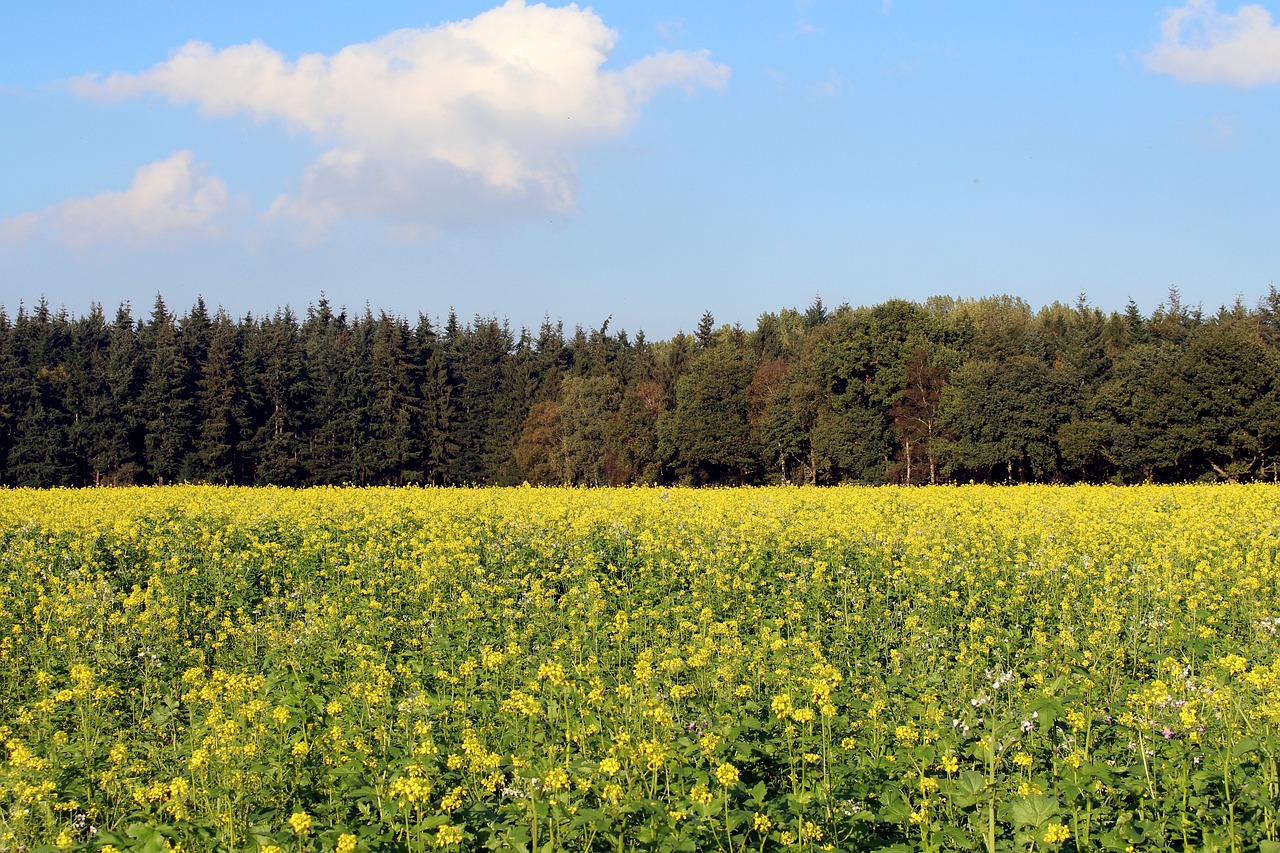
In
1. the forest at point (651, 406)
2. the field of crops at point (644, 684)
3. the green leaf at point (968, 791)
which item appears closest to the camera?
the green leaf at point (968, 791)

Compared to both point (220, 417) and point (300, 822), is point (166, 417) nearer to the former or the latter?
point (220, 417)

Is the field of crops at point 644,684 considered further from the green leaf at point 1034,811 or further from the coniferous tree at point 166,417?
the coniferous tree at point 166,417

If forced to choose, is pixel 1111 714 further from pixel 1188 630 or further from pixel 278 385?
pixel 278 385

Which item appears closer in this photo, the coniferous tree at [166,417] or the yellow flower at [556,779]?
the yellow flower at [556,779]

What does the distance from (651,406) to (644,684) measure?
59.5 meters

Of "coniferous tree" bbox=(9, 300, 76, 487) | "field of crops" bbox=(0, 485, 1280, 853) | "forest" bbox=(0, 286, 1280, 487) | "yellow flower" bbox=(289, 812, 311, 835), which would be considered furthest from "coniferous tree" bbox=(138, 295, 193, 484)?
"yellow flower" bbox=(289, 812, 311, 835)

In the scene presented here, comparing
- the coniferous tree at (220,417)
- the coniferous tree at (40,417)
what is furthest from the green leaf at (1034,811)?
the coniferous tree at (40,417)

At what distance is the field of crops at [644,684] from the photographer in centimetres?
529

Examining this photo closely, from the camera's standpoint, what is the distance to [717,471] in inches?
2532

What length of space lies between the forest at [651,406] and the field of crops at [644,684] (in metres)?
34.1

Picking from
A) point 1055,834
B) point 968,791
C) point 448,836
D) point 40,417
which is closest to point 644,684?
point 968,791

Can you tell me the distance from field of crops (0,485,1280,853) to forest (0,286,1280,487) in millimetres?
34123

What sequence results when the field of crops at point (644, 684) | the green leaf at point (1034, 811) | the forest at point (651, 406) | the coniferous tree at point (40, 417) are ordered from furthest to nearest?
the coniferous tree at point (40, 417) < the forest at point (651, 406) < the field of crops at point (644, 684) < the green leaf at point (1034, 811)

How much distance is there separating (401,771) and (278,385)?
6574 centimetres
